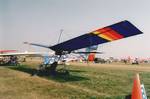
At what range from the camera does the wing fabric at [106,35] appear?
1393 centimetres

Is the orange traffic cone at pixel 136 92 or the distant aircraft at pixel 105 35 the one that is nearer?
the orange traffic cone at pixel 136 92

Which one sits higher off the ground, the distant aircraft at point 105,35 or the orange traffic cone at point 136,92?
the distant aircraft at point 105,35

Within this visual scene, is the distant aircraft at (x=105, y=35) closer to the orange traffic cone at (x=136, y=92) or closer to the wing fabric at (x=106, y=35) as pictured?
the wing fabric at (x=106, y=35)

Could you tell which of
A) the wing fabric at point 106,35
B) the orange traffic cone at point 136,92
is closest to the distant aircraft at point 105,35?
the wing fabric at point 106,35

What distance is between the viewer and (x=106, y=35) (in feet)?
50.4

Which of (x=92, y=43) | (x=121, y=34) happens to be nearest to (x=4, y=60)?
(x=92, y=43)

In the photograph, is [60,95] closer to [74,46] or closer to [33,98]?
[33,98]

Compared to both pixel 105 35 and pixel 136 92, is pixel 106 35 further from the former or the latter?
pixel 136 92

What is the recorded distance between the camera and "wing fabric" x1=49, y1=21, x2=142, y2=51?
13.9 meters

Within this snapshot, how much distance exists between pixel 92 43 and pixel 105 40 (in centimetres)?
140

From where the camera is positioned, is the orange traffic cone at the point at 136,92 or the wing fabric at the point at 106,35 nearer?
the orange traffic cone at the point at 136,92

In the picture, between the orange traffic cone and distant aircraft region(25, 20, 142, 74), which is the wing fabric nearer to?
distant aircraft region(25, 20, 142, 74)

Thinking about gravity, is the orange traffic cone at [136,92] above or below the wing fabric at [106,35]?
below

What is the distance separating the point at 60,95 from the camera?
10305 mm
